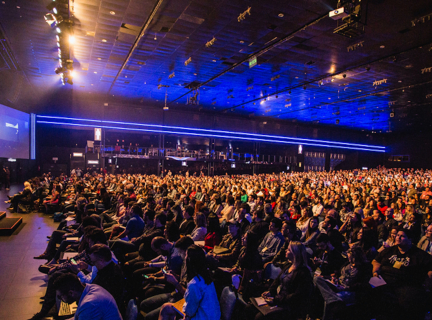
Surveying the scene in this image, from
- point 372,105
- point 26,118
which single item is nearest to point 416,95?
point 372,105

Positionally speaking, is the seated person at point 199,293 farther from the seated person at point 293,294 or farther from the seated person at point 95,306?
the seated person at point 293,294

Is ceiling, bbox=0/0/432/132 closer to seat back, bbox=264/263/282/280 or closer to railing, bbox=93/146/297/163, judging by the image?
railing, bbox=93/146/297/163

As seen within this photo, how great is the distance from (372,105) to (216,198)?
13.7 metres

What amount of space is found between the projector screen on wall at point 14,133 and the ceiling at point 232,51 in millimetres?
1828

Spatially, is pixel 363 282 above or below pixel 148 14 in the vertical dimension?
below

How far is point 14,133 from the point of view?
480 inches

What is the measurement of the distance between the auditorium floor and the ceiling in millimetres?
5344

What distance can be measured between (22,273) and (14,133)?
34.7 feet

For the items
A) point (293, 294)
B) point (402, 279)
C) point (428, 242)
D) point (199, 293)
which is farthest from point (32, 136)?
point (428, 242)

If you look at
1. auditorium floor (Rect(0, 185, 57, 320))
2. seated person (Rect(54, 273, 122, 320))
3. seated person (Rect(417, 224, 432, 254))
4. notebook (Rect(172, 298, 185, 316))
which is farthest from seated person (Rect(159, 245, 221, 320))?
seated person (Rect(417, 224, 432, 254))

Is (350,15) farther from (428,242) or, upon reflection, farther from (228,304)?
(228,304)

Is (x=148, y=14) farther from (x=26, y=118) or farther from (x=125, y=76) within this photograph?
(x=26, y=118)

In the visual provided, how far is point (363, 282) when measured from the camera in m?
2.74

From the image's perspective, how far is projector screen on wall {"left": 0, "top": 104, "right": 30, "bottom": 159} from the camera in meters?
10.7
